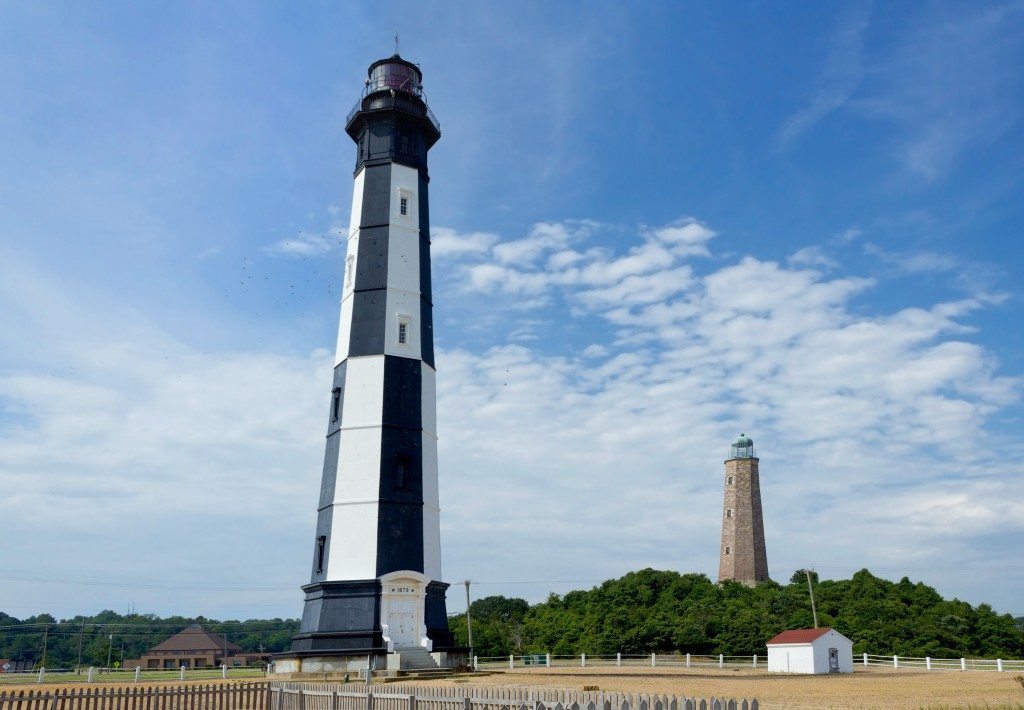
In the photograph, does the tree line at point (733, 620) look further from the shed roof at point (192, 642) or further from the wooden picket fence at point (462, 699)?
the wooden picket fence at point (462, 699)

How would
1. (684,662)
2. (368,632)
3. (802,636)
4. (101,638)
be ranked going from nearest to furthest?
(368,632), (802,636), (684,662), (101,638)

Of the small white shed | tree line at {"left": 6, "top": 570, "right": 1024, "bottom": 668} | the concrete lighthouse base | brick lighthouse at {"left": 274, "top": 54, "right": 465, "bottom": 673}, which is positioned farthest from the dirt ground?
tree line at {"left": 6, "top": 570, "right": 1024, "bottom": 668}

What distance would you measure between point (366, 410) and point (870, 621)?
35619 mm

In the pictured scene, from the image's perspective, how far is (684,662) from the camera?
1873 inches

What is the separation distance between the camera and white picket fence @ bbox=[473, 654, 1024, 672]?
40.3 meters

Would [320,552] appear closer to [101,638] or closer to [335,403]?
[335,403]

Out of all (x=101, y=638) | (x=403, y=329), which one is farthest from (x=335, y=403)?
(x=101, y=638)

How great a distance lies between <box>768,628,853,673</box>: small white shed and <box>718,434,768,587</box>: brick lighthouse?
31819mm

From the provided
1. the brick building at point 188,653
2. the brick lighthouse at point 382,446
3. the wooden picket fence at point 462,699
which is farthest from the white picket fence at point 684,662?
the brick building at point 188,653

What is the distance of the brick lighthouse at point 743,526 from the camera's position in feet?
240

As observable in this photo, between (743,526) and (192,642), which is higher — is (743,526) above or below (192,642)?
above

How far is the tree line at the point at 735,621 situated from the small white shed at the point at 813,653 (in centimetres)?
846

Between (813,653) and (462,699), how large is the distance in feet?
102

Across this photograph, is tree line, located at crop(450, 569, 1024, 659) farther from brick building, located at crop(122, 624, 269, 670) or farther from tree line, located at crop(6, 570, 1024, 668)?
brick building, located at crop(122, 624, 269, 670)
